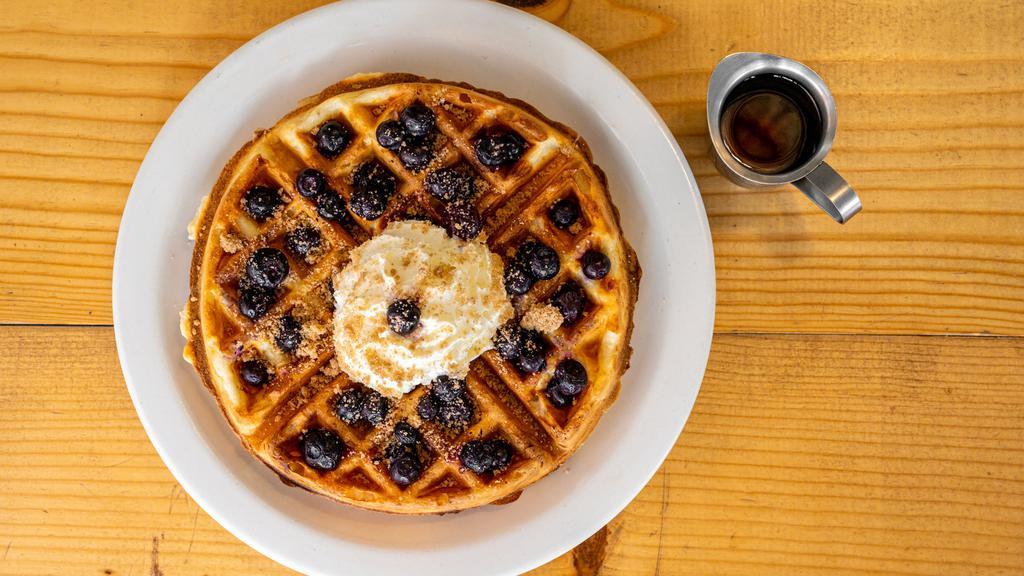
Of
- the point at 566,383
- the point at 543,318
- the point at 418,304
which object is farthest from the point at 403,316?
the point at 566,383

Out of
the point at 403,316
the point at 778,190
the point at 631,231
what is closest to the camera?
the point at 403,316

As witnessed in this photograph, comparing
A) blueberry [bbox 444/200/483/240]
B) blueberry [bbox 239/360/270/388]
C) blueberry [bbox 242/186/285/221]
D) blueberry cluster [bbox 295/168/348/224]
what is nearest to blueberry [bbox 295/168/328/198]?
blueberry cluster [bbox 295/168/348/224]

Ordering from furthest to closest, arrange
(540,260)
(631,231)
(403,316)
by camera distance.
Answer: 1. (631,231)
2. (540,260)
3. (403,316)

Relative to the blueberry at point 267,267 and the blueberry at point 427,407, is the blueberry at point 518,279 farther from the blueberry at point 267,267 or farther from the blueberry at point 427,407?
the blueberry at point 267,267

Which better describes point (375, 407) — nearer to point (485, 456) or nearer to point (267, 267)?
point (485, 456)

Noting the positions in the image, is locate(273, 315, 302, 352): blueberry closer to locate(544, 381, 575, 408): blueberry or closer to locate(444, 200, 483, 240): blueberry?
locate(444, 200, 483, 240): blueberry

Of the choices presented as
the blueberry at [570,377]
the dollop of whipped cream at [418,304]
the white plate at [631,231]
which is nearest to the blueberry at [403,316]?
the dollop of whipped cream at [418,304]

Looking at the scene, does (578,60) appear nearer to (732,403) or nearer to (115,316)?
(732,403)
